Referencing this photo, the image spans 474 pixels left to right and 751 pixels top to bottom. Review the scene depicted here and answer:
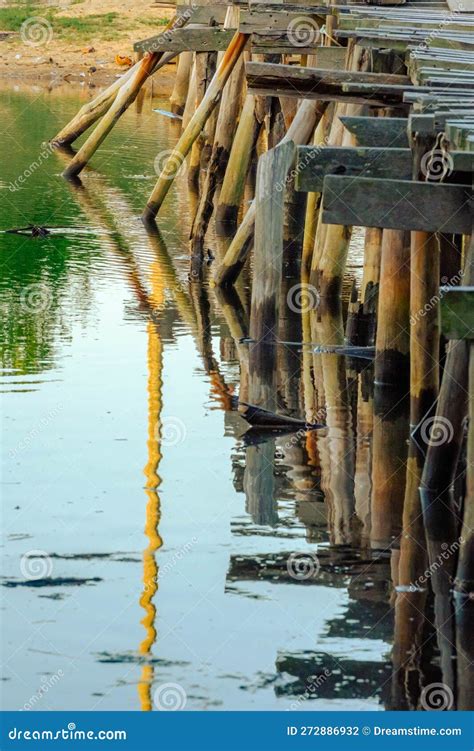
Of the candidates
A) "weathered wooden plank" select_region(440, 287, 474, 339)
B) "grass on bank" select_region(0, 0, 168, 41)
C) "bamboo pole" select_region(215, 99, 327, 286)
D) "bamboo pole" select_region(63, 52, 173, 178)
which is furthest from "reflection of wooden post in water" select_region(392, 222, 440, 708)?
"grass on bank" select_region(0, 0, 168, 41)

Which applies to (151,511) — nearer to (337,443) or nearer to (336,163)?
(337,443)

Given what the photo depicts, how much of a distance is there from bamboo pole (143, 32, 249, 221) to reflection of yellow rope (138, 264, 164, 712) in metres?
3.12

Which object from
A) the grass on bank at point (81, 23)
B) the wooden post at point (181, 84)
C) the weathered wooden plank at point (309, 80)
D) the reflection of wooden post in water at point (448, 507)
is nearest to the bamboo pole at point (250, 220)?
the weathered wooden plank at point (309, 80)

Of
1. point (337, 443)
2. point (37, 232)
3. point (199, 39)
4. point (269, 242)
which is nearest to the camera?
point (337, 443)

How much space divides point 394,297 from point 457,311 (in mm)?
3712

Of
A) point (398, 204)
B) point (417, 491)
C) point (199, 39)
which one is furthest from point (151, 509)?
point (199, 39)

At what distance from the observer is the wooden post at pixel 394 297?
10.0m

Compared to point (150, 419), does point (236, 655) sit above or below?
below

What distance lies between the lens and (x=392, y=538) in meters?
7.78

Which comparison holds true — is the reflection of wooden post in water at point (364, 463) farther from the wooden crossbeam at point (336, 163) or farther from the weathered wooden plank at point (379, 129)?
the weathered wooden plank at point (379, 129)

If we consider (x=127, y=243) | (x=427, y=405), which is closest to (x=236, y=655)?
(x=427, y=405)

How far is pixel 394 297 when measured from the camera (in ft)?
33.0
